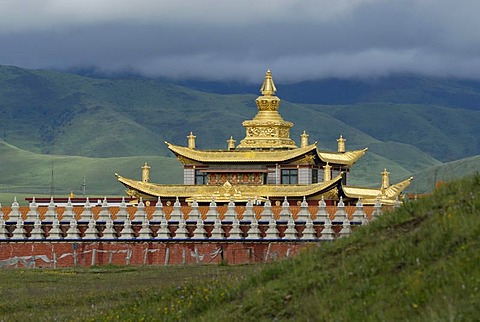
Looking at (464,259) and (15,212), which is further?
(15,212)

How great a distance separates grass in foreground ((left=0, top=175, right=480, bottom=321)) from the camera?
21859 millimetres

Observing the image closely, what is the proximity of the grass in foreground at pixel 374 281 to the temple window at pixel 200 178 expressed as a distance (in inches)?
1844

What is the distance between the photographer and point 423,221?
25.2 metres

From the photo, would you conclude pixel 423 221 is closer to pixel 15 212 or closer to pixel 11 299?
pixel 11 299

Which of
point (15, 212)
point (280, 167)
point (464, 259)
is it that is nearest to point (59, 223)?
point (15, 212)

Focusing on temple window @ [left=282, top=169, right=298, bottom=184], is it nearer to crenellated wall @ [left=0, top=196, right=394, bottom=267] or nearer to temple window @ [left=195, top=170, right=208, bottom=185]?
temple window @ [left=195, top=170, right=208, bottom=185]

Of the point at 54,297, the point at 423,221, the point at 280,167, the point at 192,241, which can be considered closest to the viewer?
the point at 423,221

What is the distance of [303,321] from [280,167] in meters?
51.9

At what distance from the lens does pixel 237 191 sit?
72.4m

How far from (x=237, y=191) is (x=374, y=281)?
4906cm

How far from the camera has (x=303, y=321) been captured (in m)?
23.2

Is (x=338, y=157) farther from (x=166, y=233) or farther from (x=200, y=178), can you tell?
(x=166, y=233)

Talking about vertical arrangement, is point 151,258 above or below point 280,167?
below

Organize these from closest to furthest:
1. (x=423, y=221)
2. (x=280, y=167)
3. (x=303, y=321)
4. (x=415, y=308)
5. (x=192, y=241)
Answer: (x=415, y=308) → (x=303, y=321) → (x=423, y=221) → (x=192, y=241) → (x=280, y=167)
